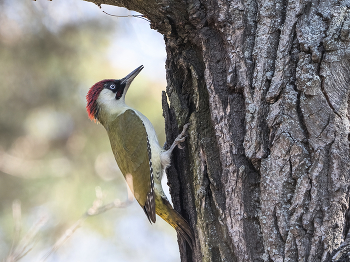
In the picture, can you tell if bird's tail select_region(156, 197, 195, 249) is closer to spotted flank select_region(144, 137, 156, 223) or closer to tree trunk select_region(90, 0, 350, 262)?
tree trunk select_region(90, 0, 350, 262)

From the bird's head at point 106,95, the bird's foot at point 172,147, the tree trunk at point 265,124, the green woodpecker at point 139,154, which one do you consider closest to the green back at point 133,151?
the green woodpecker at point 139,154

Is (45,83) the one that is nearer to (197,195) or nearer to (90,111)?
(90,111)

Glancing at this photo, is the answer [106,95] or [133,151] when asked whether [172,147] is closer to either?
[133,151]

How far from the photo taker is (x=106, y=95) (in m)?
3.68

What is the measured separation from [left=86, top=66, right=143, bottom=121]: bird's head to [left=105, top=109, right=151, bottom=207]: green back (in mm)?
405

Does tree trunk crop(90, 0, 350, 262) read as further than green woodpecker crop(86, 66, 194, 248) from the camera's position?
No

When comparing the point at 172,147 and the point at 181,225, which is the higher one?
the point at 172,147

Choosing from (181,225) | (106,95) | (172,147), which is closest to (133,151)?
(172,147)

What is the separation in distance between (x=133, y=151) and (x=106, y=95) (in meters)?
0.96

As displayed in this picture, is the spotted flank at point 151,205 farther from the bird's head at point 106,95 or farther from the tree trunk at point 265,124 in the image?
the bird's head at point 106,95

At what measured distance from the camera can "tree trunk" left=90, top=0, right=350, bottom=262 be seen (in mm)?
1449

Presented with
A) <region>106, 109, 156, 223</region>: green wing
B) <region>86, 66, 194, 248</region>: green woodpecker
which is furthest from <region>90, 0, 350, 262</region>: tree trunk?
<region>106, 109, 156, 223</region>: green wing

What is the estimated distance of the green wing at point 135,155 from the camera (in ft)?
9.25

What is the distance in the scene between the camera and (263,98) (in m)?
1.65
